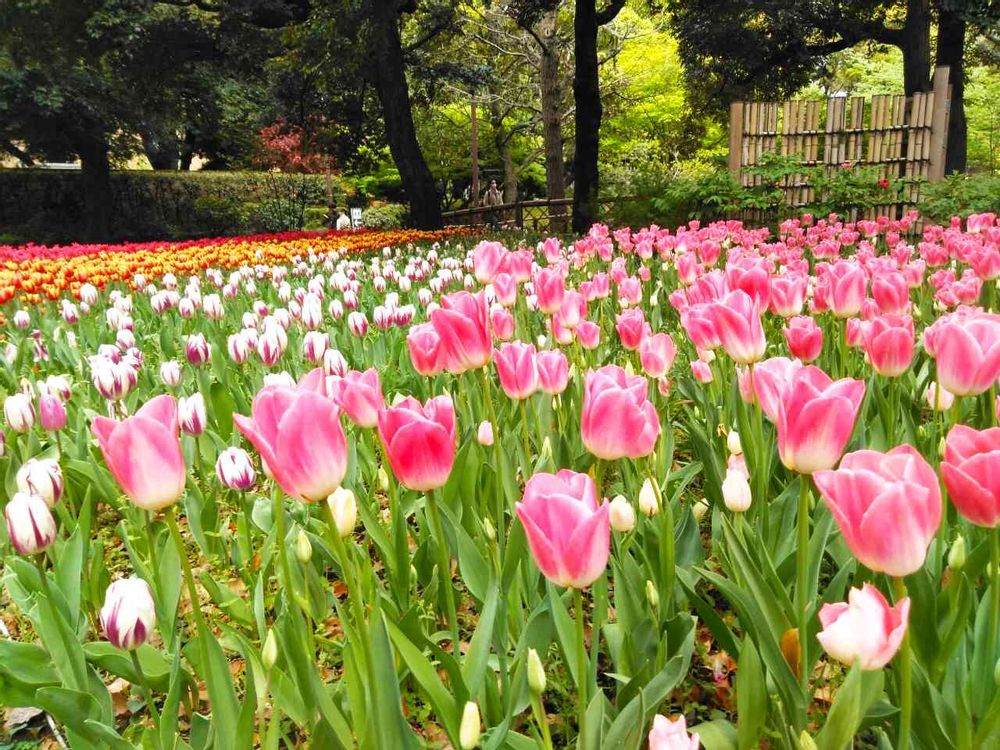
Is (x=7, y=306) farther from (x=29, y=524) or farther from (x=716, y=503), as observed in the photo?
(x=716, y=503)

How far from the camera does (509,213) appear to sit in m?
25.6

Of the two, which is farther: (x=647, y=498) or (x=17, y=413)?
(x=17, y=413)

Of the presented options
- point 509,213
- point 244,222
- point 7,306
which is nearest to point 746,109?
point 7,306

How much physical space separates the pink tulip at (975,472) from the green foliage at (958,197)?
9.39 m

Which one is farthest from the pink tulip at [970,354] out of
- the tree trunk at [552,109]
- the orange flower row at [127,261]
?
the tree trunk at [552,109]

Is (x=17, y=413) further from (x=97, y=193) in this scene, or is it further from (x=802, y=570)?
(x=97, y=193)

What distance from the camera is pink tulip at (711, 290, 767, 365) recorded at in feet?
5.50

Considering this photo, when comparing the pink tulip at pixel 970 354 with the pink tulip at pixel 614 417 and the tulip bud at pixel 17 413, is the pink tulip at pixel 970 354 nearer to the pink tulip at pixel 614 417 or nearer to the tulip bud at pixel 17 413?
the pink tulip at pixel 614 417

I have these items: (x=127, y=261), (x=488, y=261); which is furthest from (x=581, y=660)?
(x=127, y=261)

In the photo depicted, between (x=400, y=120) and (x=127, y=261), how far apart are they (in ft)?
26.9

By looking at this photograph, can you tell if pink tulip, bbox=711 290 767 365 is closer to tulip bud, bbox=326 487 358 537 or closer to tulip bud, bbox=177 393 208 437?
tulip bud, bbox=326 487 358 537

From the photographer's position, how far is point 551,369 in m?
Result: 1.95

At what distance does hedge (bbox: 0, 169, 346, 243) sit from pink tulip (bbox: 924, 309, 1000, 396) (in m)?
21.6

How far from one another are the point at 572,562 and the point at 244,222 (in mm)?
24473
